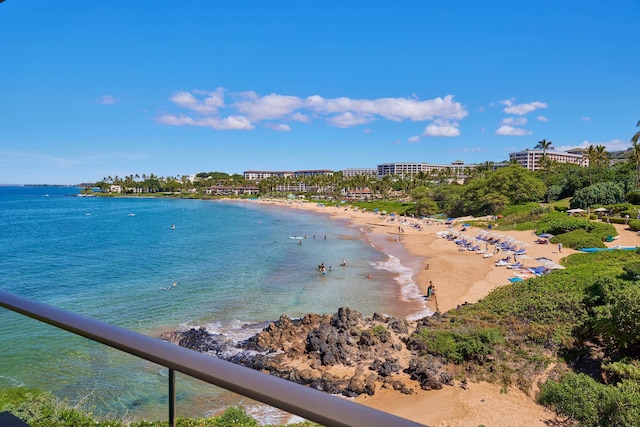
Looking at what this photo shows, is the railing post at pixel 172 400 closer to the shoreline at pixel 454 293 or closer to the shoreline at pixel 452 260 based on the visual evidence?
the shoreline at pixel 454 293

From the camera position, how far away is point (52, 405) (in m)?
2.88

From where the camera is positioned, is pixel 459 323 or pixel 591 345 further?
pixel 459 323

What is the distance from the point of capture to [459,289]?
2381 centimetres

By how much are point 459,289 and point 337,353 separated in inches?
502

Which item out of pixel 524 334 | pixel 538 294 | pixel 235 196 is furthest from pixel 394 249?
pixel 235 196

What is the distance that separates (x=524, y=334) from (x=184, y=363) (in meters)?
14.6

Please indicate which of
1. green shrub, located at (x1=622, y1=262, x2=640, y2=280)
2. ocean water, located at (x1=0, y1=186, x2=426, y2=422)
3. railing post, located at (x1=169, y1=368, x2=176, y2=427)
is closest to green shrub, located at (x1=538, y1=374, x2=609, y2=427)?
green shrub, located at (x1=622, y1=262, x2=640, y2=280)

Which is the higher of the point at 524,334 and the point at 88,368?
the point at 88,368

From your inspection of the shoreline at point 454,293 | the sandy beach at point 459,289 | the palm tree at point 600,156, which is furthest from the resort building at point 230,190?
the palm tree at point 600,156

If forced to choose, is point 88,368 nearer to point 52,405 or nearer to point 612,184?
point 52,405

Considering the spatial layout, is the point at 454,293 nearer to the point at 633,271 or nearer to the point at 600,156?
the point at 633,271

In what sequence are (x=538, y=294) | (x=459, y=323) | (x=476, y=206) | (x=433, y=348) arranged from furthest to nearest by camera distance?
(x=476, y=206) → (x=538, y=294) → (x=459, y=323) → (x=433, y=348)

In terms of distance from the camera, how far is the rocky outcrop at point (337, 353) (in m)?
11.8

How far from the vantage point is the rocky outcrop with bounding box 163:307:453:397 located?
11.8 meters
